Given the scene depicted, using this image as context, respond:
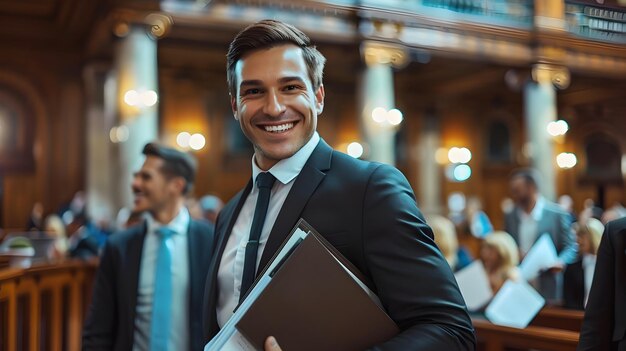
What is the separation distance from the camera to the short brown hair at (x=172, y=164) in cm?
356

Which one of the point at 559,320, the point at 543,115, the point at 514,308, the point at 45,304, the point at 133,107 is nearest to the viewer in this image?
the point at 514,308

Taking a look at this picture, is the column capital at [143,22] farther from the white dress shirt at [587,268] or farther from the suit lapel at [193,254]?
A: the suit lapel at [193,254]

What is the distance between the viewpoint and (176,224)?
10.9ft

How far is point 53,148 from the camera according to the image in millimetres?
14328

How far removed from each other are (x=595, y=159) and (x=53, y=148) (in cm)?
1641

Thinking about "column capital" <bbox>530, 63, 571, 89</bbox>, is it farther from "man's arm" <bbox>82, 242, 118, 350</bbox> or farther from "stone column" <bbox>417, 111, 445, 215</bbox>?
"man's arm" <bbox>82, 242, 118, 350</bbox>

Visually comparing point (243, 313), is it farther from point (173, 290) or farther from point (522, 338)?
point (522, 338)

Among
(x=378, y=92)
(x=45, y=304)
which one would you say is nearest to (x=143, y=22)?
(x=378, y=92)

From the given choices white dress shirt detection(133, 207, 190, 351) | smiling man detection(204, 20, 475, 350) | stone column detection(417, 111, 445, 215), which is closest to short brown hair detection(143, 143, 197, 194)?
white dress shirt detection(133, 207, 190, 351)

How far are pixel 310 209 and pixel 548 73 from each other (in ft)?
47.9

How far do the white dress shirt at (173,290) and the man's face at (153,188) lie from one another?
0.20m

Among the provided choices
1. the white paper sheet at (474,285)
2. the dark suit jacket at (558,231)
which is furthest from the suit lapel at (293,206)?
the dark suit jacket at (558,231)

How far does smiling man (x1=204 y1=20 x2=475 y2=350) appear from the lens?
1340 millimetres

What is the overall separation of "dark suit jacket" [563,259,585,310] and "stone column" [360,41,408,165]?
707cm
